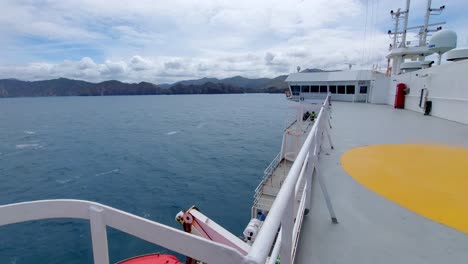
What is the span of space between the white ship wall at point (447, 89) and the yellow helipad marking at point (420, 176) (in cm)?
536

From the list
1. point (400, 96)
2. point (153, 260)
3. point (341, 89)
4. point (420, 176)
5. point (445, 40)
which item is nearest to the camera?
point (420, 176)

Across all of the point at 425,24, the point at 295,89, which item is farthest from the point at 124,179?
the point at 425,24

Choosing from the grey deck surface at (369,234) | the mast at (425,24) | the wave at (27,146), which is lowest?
the wave at (27,146)

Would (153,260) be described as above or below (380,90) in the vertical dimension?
below

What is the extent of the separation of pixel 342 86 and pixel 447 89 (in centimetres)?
1664

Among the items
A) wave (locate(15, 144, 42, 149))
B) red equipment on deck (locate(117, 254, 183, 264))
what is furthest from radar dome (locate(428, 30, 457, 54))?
wave (locate(15, 144, 42, 149))

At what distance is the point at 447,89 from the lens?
10.3 metres

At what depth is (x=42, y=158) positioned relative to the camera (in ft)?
76.4

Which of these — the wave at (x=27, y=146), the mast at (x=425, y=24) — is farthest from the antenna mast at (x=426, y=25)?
the wave at (x=27, y=146)

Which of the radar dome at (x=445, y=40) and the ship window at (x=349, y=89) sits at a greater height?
the radar dome at (x=445, y=40)

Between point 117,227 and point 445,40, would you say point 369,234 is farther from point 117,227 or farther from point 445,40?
point 445,40

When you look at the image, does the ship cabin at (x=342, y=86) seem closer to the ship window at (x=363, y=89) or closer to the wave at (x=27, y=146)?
the ship window at (x=363, y=89)

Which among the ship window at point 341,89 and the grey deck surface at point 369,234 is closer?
the grey deck surface at point 369,234

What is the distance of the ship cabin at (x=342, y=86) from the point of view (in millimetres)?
21856
